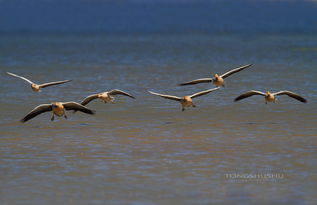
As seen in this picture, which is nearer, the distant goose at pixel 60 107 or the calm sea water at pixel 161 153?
the calm sea water at pixel 161 153

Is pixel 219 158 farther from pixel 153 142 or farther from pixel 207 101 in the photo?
pixel 207 101

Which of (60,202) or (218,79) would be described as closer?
(60,202)

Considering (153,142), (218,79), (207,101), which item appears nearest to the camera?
(153,142)

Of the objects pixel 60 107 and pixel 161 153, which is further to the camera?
pixel 60 107

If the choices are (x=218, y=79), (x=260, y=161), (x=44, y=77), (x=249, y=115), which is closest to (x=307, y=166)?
(x=260, y=161)

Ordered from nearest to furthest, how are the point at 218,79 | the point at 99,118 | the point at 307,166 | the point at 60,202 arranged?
the point at 60,202 → the point at 307,166 → the point at 218,79 → the point at 99,118

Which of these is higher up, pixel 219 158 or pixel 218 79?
pixel 218 79

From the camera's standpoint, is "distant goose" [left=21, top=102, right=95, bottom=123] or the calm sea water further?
"distant goose" [left=21, top=102, right=95, bottom=123]

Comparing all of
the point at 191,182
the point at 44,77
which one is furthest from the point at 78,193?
the point at 44,77

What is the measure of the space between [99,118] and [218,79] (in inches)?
234

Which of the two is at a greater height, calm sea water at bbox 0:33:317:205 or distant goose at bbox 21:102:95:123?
distant goose at bbox 21:102:95:123

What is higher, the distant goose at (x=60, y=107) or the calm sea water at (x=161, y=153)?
the distant goose at (x=60, y=107)

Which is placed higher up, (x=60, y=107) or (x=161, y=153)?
(x=60, y=107)

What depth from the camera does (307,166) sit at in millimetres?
26188
